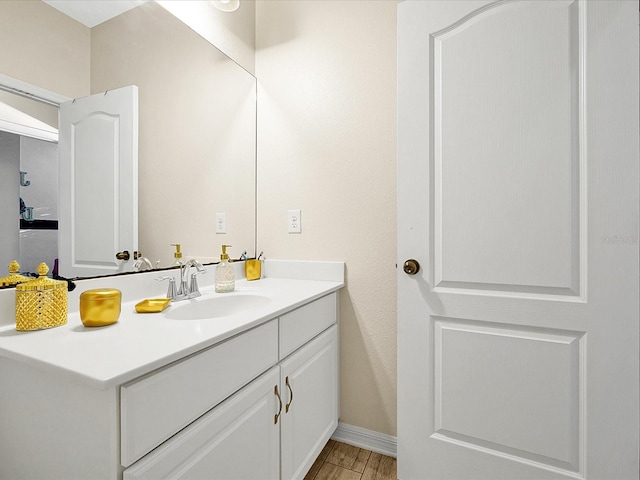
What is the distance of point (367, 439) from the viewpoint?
4.99ft

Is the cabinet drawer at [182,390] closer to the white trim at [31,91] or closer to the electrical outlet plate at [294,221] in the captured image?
the electrical outlet plate at [294,221]

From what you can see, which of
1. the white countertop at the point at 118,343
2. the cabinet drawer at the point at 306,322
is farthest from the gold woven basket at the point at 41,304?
the cabinet drawer at the point at 306,322

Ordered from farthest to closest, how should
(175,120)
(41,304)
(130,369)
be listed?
(175,120) < (41,304) < (130,369)

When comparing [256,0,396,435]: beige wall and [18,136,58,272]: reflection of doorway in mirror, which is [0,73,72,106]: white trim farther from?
[256,0,396,435]: beige wall

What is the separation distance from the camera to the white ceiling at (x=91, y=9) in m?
1.00

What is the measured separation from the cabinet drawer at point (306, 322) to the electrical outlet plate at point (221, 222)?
1.98 ft

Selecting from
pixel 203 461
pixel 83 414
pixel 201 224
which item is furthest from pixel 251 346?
pixel 201 224

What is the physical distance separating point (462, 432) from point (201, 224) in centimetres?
138

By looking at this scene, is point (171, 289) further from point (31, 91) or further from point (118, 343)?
point (31, 91)

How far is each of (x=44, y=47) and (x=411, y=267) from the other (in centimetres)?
138

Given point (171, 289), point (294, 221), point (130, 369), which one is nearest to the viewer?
point (130, 369)

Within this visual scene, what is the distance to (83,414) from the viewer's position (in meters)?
0.63

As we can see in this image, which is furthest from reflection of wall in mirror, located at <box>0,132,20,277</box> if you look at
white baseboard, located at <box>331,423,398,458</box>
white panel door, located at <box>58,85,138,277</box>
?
white baseboard, located at <box>331,423,398,458</box>

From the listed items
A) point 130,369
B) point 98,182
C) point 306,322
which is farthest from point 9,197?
point 306,322
